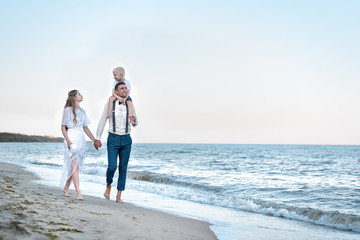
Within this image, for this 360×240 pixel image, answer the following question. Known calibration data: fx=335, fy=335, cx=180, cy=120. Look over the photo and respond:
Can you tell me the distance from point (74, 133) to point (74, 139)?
10cm

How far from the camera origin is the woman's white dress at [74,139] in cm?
580

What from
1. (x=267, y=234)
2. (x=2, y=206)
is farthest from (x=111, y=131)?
(x=267, y=234)

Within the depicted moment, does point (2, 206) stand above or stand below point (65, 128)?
below

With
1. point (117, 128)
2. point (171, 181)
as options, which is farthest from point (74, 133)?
point (171, 181)

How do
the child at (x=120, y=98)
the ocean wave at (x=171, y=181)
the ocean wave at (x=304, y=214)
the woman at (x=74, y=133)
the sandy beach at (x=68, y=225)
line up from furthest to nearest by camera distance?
the ocean wave at (x=171, y=181) → the ocean wave at (x=304, y=214) → the woman at (x=74, y=133) → the child at (x=120, y=98) → the sandy beach at (x=68, y=225)

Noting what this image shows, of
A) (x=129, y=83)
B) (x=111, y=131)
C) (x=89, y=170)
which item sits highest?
(x=129, y=83)

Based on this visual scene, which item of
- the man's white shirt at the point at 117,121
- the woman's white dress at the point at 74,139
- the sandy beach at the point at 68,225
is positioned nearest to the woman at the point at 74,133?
the woman's white dress at the point at 74,139

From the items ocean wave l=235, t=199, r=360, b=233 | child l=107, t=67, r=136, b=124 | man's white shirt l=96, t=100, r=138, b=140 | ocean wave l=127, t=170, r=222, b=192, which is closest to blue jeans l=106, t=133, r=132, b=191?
man's white shirt l=96, t=100, r=138, b=140

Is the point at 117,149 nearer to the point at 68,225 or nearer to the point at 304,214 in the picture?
the point at 68,225

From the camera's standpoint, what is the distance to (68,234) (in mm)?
3143

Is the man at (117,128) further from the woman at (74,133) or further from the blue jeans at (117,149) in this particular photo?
the woman at (74,133)

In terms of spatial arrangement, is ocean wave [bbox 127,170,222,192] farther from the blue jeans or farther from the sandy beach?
the sandy beach

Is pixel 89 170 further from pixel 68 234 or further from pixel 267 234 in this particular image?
pixel 68 234

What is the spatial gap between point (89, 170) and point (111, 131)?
44.5 feet
